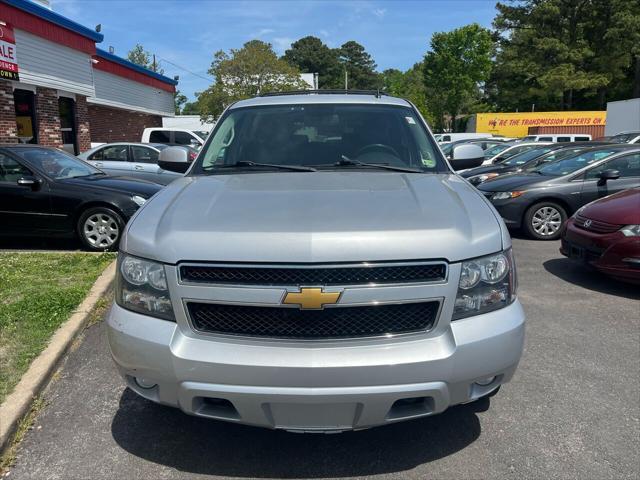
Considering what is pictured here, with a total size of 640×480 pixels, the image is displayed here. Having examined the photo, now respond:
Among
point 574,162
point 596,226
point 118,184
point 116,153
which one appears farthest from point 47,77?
point 596,226

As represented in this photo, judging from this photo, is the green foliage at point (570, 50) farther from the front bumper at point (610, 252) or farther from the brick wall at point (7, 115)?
the front bumper at point (610, 252)

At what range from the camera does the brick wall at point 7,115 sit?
44.1 ft

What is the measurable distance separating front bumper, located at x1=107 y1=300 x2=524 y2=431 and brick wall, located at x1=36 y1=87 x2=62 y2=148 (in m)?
15.4

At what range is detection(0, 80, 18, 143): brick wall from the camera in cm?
1345

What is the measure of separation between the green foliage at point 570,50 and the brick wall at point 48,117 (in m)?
41.5

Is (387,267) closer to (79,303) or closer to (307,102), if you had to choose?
(307,102)

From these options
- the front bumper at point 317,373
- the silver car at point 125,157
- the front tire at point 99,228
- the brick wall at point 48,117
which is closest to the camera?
the front bumper at point 317,373

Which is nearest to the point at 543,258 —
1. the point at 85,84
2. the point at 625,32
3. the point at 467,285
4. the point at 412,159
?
the point at 412,159

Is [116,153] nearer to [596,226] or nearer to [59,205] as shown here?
[59,205]

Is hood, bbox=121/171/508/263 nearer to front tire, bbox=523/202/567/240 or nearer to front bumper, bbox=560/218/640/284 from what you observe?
front bumper, bbox=560/218/640/284

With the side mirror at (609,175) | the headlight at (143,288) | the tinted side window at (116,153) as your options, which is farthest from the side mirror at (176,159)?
the tinted side window at (116,153)

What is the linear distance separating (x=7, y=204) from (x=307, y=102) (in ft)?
16.4

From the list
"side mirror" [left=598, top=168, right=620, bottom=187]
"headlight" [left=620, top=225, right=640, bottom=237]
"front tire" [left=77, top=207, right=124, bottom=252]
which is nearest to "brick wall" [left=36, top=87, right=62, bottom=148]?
"front tire" [left=77, top=207, right=124, bottom=252]

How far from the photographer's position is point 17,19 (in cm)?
1393
